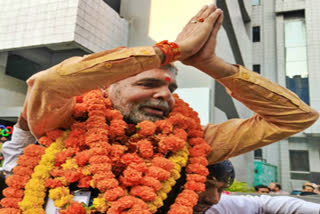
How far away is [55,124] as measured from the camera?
4.62 ft

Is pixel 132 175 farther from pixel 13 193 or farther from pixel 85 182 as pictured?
pixel 13 193

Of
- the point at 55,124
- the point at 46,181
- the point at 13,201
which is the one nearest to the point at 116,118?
the point at 55,124

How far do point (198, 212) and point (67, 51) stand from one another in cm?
442

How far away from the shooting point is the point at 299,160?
589 inches

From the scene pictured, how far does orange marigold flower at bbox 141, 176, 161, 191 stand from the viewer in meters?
1.29

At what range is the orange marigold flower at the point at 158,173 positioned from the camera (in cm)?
132

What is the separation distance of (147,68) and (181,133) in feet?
1.51

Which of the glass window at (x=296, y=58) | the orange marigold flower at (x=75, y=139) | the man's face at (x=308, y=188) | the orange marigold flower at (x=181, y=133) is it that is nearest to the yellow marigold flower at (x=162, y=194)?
the orange marigold flower at (x=181, y=133)

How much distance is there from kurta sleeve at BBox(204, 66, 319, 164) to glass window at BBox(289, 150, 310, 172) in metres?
15.1

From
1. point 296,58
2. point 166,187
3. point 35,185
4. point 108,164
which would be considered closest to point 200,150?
point 166,187

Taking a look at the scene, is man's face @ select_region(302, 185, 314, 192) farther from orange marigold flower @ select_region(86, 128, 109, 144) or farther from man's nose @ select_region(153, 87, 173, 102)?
orange marigold flower @ select_region(86, 128, 109, 144)

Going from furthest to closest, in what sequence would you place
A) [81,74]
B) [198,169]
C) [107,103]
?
[107,103]
[198,169]
[81,74]

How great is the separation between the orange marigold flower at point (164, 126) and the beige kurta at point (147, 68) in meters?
0.28

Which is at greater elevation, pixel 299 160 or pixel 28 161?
pixel 299 160
